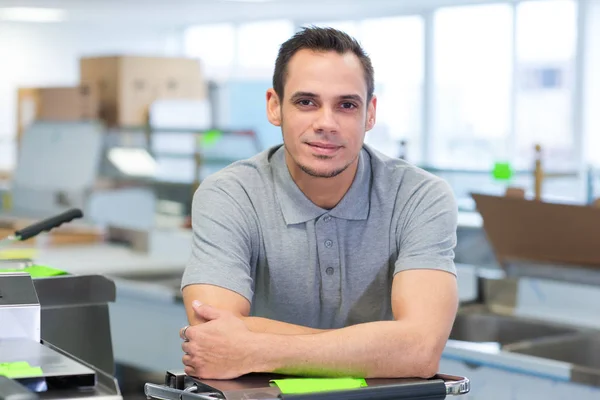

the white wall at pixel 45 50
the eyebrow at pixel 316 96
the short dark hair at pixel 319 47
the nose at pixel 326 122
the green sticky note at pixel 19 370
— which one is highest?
the white wall at pixel 45 50

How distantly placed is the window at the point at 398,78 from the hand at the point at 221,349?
948 centimetres

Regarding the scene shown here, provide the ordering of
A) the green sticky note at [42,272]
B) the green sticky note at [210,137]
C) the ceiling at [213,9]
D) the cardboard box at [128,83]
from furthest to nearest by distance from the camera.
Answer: the ceiling at [213,9], the cardboard box at [128,83], the green sticky note at [210,137], the green sticky note at [42,272]

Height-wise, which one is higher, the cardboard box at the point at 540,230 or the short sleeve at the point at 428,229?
the short sleeve at the point at 428,229

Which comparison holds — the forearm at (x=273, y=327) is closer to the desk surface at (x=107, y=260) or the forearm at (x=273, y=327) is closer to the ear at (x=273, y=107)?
the ear at (x=273, y=107)

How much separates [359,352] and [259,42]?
469 inches

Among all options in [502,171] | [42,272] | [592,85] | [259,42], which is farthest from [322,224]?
[259,42]

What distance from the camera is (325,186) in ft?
6.10

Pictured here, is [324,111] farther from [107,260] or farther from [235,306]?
[107,260]

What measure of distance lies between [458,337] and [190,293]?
1402 mm

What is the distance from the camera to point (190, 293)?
5.61ft

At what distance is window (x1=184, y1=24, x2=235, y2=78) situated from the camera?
13.5 m

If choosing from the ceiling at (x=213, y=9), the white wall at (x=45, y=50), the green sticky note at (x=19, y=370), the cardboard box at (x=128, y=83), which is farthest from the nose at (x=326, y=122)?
the white wall at (x=45, y=50)

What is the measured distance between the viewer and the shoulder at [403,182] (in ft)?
6.04

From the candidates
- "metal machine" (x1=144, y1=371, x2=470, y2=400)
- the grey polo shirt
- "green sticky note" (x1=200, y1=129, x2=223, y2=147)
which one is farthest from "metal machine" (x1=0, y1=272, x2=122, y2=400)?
"green sticky note" (x1=200, y1=129, x2=223, y2=147)
